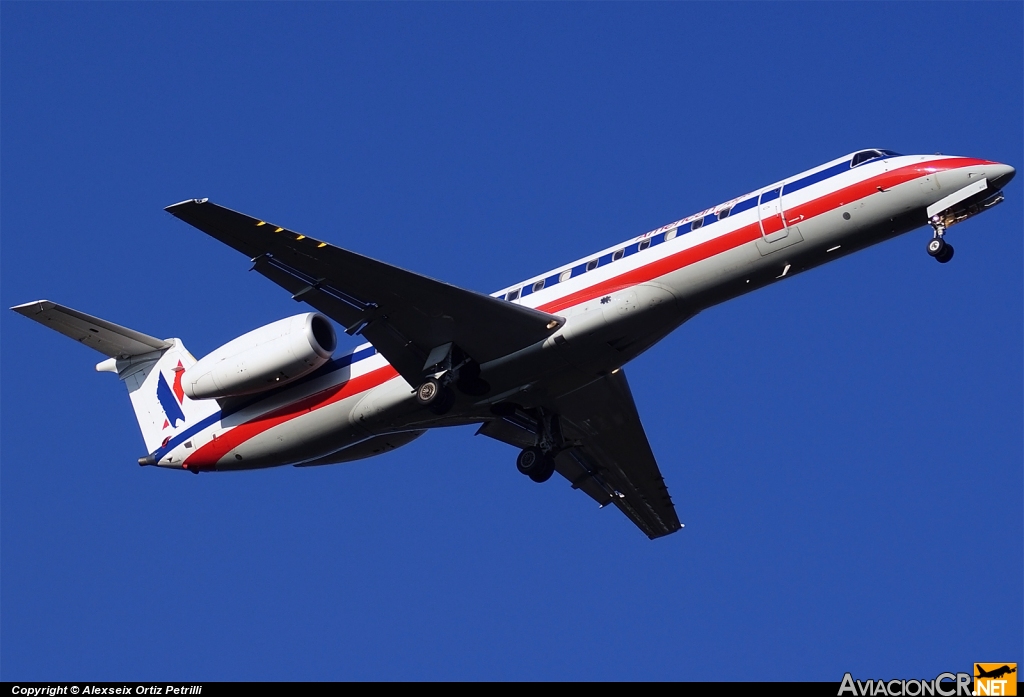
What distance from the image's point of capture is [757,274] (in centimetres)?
2352

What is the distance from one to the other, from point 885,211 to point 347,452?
1220 cm

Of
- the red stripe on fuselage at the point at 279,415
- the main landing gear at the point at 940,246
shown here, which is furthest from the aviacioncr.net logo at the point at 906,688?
the red stripe on fuselage at the point at 279,415

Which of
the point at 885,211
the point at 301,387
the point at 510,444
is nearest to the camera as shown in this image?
the point at 885,211

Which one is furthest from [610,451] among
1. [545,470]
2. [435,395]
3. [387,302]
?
[387,302]

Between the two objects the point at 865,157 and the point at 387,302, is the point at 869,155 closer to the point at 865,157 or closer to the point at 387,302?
the point at 865,157

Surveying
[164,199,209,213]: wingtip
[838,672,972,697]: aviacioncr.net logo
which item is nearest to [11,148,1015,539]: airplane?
[164,199,209,213]: wingtip

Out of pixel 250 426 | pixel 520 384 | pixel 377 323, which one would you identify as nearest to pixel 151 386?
pixel 250 426

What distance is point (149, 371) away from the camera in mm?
29453

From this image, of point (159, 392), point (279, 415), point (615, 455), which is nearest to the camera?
point (279, 415)

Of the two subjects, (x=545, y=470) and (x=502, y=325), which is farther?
(x=545, y=470)

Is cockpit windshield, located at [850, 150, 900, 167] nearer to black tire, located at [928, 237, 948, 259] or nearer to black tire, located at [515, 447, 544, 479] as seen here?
black tire, located at [928, 237, 948, 259]

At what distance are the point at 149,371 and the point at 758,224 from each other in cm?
1440

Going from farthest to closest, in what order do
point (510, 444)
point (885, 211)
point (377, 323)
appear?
1. point (510, 444)
2. point (377, 323)
3. point (885, 211)

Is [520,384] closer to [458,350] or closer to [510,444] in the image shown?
[458,350]
